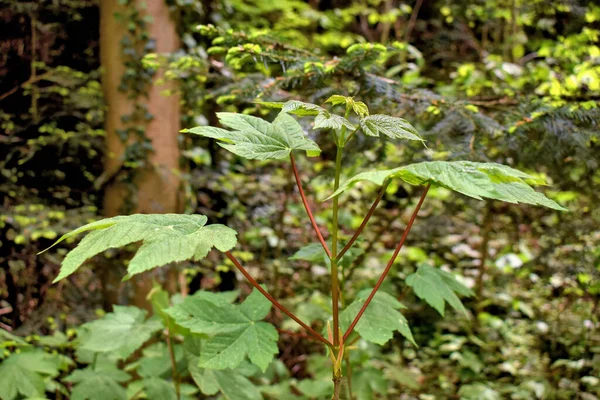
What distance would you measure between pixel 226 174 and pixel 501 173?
222 cm

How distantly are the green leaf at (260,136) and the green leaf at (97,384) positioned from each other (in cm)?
99

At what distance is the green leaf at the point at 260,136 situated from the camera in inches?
32.0

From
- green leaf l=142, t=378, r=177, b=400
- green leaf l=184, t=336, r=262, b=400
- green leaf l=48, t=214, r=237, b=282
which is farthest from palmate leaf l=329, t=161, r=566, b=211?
green leaf l=142, t=378, r=177, b=400

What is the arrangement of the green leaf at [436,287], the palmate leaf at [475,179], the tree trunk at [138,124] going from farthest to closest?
the tree trunk at [138,124], the green leaf at [436,287], the palmate leaf at [475,179]

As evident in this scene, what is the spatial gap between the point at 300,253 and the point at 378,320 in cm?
30

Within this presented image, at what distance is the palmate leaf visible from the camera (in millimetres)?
675

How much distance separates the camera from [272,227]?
284 cm

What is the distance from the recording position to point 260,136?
88cm

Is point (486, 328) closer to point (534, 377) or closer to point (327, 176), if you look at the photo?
point (534, 377)

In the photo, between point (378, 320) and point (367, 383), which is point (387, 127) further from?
point (367, 383)

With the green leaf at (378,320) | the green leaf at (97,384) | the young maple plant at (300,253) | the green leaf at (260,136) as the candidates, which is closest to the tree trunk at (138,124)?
the green leaf at (97,384)

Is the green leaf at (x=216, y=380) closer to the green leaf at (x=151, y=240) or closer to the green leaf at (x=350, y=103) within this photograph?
the green leaf at (x=151, y=240)

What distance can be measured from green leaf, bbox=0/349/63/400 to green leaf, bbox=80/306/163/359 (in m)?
0.13

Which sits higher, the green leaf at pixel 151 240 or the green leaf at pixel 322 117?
the green leaf at pixel 322 117
